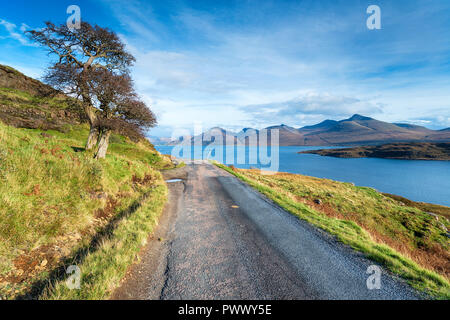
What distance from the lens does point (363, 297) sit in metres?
4.15

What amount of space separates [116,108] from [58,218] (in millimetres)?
9392

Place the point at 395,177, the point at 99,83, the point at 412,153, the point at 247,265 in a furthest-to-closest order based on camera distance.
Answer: the point at 412,153, the point at 395,177, the point at 99,83, the point at 247,265

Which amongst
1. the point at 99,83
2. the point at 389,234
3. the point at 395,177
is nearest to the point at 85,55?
the point at 99,83

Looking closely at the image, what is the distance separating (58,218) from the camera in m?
6.16

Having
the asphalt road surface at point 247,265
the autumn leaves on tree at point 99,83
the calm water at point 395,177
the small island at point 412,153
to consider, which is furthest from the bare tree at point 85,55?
the small island at point 412,153

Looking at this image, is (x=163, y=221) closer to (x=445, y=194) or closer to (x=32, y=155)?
(x=32, y=155)

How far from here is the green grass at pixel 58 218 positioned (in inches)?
170

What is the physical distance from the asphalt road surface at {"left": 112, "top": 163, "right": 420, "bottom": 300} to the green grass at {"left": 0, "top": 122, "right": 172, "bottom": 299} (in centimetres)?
74

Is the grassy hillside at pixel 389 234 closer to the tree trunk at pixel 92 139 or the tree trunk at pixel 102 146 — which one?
the tree trunk at pixel 102 146

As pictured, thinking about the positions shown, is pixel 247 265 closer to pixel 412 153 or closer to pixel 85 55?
pixel 85 55

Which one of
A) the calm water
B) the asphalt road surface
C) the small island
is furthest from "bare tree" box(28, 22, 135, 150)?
the small island

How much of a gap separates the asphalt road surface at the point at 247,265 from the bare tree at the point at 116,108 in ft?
25.8
